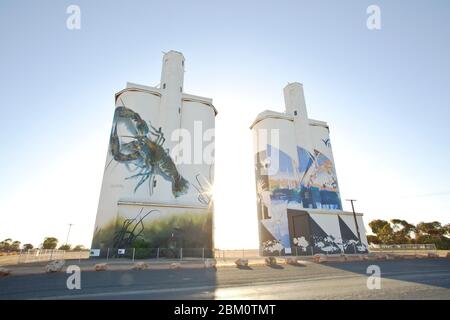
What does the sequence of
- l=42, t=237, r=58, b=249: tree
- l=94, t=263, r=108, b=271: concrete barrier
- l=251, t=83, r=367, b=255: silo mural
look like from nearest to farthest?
l=94, t=263, r=108, b=271: concrete barrier → l=251, t=83, r=367, b=255: silo mural → l=42, t=237, r=58, b=249: tree

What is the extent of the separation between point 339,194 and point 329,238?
12.0 metres

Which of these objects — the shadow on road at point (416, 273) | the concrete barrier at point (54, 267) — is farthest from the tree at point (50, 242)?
the shadow on road at point (416, 273)

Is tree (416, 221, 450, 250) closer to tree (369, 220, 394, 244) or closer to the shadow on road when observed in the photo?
tree (369, 220, 394, 244)

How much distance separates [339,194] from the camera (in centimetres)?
4756

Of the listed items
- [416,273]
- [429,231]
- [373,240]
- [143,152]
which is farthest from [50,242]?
[429,231]

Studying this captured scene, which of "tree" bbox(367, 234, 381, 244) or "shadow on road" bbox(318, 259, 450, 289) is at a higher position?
"tree" bbox(367, 234, 381, 244)

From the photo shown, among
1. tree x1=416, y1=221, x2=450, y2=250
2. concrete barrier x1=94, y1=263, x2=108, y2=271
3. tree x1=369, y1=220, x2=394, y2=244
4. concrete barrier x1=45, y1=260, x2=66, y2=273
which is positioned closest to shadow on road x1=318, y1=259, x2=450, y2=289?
concrete barrier x1=94, y1=263, x2=108, y2=271

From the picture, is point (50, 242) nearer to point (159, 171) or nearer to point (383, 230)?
point (159, 171)

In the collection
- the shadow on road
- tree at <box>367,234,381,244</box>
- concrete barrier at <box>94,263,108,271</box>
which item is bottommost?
the shadow on road

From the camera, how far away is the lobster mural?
36.3 metres

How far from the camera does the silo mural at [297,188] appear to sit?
39219 millimetres

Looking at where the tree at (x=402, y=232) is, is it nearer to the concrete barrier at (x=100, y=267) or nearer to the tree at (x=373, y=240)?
the tree at (x=373, y=240)

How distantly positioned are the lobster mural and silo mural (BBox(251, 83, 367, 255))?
655 inches
